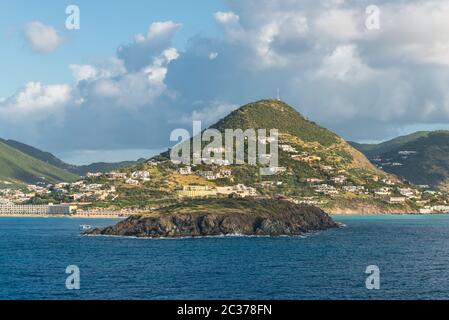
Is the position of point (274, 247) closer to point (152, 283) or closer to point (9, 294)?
point (152, 283)

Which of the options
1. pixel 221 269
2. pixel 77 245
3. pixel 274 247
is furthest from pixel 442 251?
pixel 77 245

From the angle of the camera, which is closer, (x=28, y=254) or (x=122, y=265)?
(x=122, y=265)
